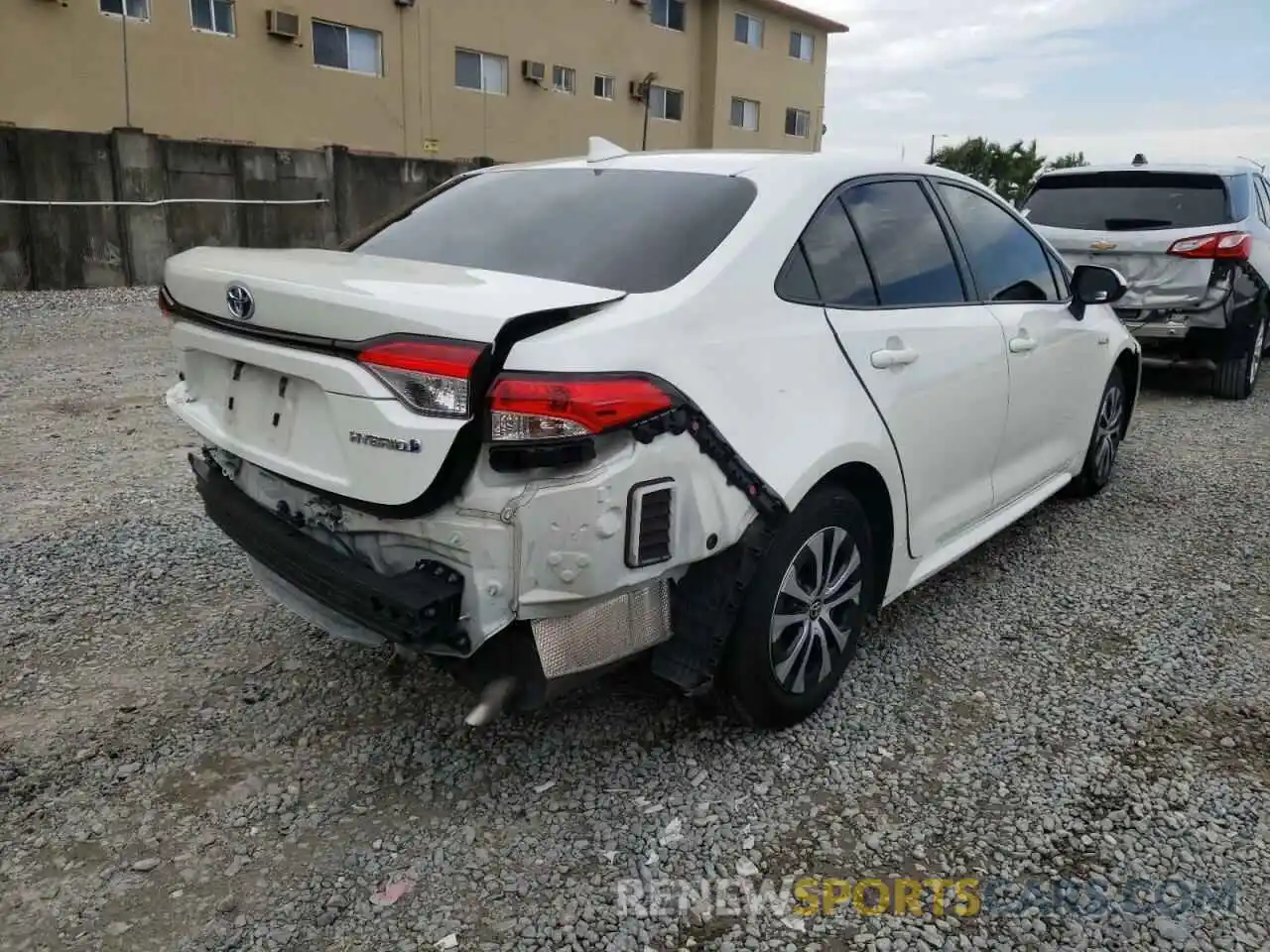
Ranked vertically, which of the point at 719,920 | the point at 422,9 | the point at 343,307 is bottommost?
the point at 719,920

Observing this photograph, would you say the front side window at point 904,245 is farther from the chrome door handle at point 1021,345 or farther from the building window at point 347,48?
the building window at point 347,48

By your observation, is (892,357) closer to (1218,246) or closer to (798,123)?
(1218,246)

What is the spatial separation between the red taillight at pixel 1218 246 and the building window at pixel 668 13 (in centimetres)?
2167

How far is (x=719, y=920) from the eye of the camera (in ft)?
7.27

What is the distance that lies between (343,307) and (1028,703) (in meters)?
2.39

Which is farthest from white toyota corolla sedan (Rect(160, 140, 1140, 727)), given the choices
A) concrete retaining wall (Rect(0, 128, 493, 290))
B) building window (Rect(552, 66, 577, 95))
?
building window (Rect(552, 66, 577, 95))

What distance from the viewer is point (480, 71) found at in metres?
22.2

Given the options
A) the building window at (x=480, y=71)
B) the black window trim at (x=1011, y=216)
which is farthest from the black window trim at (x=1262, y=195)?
the building window at (x=480, y=71)

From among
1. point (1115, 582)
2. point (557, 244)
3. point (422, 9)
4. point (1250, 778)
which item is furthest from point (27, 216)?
point (1250, 778)

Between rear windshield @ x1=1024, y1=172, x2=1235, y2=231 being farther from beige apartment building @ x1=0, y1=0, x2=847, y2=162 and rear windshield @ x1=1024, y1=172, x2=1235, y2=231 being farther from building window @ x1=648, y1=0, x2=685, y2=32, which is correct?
building window @ x1=648, y1=0, x2=685, y2=32

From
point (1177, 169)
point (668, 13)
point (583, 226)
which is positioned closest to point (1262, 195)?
point (1177, 169)

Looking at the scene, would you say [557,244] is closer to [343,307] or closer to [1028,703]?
[343,307]

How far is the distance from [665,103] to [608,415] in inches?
1057

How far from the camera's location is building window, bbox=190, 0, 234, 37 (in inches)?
687
